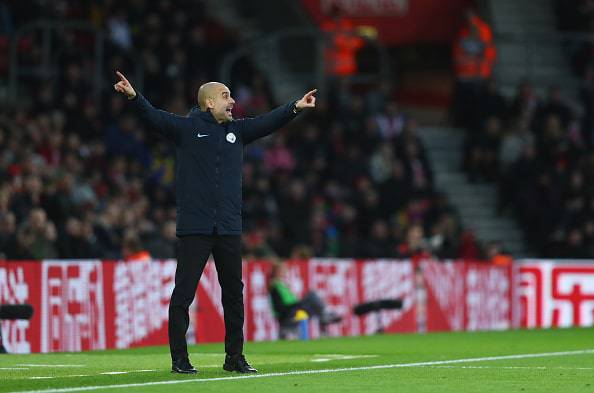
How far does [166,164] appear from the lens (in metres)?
26.7

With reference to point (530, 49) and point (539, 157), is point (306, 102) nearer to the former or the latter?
point (539, 157)

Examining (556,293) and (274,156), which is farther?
(274,156)

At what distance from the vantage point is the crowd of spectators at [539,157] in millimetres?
30359

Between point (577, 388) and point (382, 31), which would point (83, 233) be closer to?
point (577, 388)

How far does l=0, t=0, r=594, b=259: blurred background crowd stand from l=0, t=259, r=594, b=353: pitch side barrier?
2.89 feet

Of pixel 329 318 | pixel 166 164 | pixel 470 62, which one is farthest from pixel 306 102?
pixel 470 62

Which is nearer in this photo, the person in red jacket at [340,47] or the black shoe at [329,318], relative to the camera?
the black shoe at [329,318]

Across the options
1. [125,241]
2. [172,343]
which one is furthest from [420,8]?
[172,343]

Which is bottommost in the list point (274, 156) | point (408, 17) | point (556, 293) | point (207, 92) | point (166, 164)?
point (556, 293)

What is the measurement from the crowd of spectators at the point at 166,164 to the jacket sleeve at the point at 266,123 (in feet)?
25.2

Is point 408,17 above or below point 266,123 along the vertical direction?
above

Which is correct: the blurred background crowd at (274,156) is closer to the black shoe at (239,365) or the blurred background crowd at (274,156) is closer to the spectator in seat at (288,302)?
the spectator in seat at (288,302)

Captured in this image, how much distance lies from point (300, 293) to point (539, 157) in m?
9.50

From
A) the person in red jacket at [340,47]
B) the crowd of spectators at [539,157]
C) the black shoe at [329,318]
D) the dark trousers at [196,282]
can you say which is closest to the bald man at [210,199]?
the dark trousers at [196,282]
